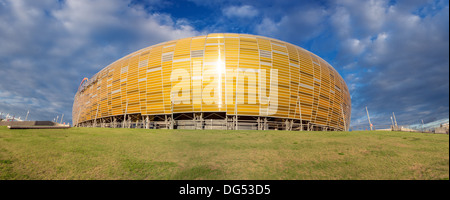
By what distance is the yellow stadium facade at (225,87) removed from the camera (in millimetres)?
35812

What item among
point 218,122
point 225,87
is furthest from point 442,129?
point 218,122

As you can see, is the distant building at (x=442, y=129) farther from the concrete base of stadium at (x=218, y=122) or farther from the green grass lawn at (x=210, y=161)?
the green grass lawn at (x=210, y=161)

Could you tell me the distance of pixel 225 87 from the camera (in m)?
35.7

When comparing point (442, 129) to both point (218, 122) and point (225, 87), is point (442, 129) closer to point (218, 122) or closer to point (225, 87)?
point (225, 87)

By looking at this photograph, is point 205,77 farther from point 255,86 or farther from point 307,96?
point 307,96

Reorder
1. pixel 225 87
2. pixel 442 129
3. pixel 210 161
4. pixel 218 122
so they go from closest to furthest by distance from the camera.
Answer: pixel 210 161 → pixel 225 87 → pixel 218 122 → pixel 442 129

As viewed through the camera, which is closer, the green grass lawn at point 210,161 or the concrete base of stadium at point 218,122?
the green grass lawn at point 210,161

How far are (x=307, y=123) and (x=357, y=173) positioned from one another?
3242cm

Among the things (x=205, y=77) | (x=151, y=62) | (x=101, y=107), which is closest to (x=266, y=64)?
(x=205, y=77)

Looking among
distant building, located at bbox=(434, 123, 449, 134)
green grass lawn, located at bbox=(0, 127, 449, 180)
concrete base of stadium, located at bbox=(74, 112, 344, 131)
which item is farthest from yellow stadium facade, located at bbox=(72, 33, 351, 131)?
green grass lawn, located at bbox=(0, 127, 449, 180)

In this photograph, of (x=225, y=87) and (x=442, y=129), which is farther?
(x=442, y=129)

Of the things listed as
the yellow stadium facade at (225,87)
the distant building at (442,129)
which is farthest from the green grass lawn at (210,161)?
the distant building at (442,129)

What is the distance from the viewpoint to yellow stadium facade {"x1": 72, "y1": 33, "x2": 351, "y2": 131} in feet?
117

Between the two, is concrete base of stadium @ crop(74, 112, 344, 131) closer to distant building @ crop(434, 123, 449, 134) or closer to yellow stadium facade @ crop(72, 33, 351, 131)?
yellow stadium facade @ crop(72, 33, 351, 131)
